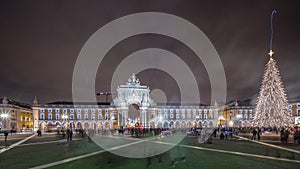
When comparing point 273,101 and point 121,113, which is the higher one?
point 273,101

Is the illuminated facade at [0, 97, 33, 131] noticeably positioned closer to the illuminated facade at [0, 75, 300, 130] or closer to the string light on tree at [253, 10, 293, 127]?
the illuminated facade at [0, 75, 300, 130]

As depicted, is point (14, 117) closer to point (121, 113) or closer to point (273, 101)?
point (121, 113)

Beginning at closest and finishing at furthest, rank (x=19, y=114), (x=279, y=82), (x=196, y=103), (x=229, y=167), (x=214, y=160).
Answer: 1. (x=229, y=167)
2. (x=214, y=160)
3. (x=279, y=82)
4. (x=19, y=114)
5. (x=196, y=103)

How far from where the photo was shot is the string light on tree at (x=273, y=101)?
100ft

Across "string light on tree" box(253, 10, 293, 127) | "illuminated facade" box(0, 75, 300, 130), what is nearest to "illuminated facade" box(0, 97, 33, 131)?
"illuminated facade" box(0, 75, 300, 130)

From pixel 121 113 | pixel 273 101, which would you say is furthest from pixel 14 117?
pixel 273 101

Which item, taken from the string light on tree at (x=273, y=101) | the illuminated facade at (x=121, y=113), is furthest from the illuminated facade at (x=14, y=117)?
the string light on tree at (x=273, y=101)

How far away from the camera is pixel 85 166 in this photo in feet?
42.4

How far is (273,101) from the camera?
1215 inches

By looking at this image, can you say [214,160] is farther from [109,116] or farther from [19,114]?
[19,114]

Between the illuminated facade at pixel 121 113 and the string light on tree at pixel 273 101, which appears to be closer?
the string light on tree at pixel 273 101

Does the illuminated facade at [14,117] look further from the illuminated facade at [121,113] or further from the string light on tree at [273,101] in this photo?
the string light on tree at [273,101]

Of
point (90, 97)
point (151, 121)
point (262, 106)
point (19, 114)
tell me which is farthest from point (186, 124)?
point (262, 106)

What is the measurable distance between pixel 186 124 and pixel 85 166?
9758 centimetres
